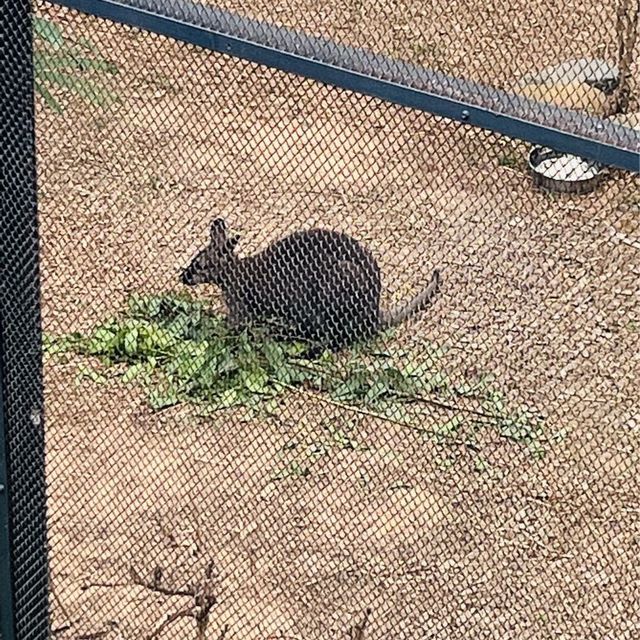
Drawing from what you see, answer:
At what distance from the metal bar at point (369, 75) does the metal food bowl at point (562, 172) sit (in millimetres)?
139

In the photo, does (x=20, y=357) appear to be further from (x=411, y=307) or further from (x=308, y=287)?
(x=411, y=307)

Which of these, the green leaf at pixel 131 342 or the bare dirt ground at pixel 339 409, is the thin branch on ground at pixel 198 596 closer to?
the bare dirt ground at pixel 339 409

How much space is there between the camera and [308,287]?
2.04 m

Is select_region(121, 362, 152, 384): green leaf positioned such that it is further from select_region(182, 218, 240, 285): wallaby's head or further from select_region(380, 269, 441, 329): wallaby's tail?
select_region(380, 269, 441, 329): wallaby's tail

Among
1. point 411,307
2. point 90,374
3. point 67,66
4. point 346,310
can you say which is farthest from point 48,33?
point 90,374

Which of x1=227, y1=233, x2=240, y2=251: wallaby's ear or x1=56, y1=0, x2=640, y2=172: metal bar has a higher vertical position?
x1=56, y1=0, x2=640, y2=172: metal bar

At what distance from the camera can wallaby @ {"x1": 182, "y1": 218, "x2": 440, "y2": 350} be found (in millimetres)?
2068

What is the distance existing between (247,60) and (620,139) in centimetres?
53

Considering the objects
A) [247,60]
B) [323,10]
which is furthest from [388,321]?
[323,10]

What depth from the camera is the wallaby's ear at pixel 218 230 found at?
2.20 meters

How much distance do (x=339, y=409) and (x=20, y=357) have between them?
61cm

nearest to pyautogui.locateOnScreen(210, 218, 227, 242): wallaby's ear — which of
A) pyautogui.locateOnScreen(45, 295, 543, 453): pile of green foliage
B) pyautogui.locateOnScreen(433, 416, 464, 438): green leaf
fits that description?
pyautogui.locateOnScreen(45, 295, 543, 453): pile of green foliage

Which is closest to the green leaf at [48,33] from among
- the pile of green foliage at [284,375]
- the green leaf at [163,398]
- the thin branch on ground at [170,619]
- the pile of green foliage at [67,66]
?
the pile of green foliage at [67,66]

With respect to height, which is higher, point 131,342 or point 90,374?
point 131,342
